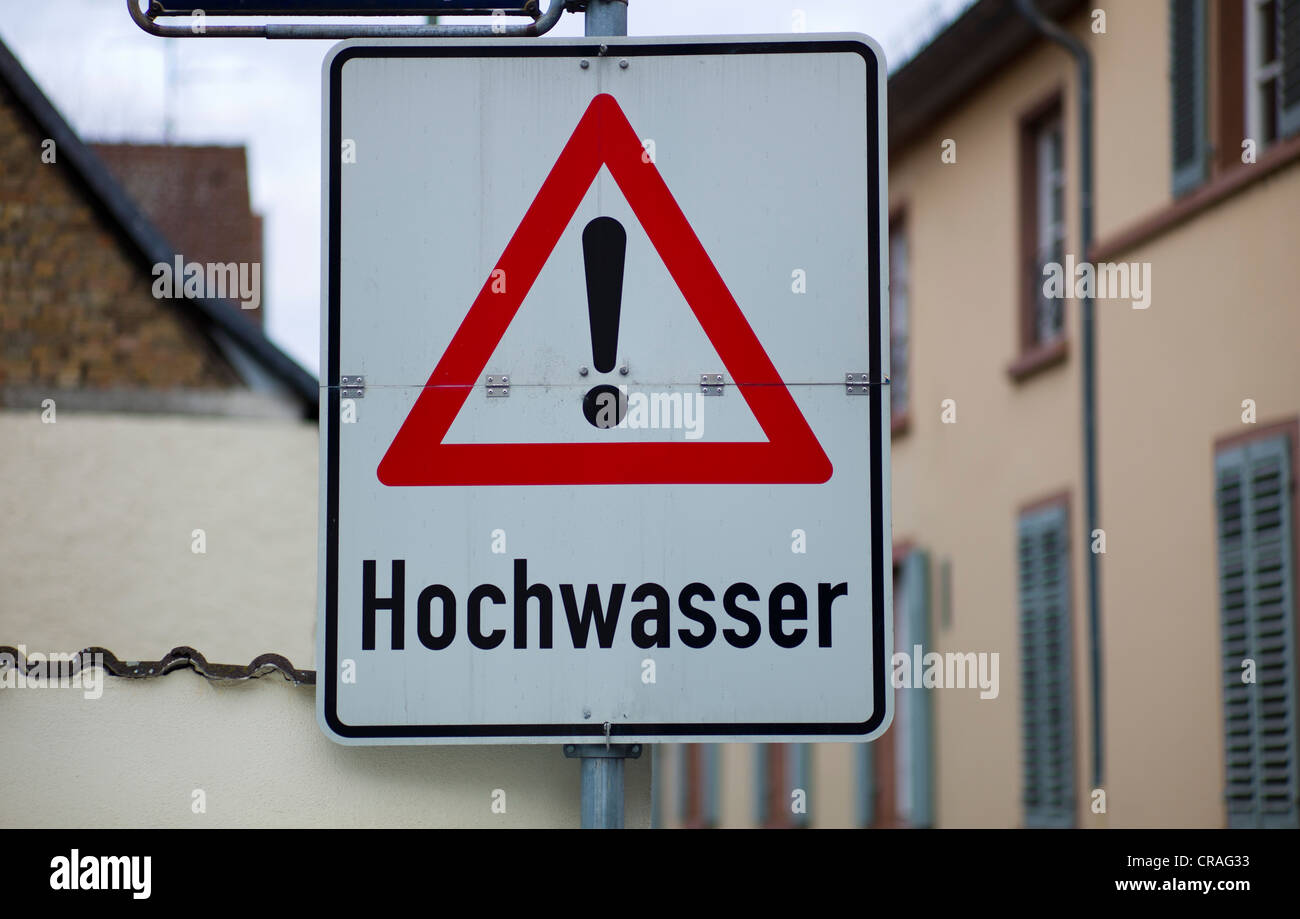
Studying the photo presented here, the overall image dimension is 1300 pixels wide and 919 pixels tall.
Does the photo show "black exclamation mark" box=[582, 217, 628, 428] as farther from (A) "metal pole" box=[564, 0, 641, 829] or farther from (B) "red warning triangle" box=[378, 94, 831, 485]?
(A) "metal pole" box=[564, 0, 641, 829]

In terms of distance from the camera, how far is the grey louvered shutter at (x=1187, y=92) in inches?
488

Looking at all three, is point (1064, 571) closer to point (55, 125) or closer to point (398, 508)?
point (55, 125)

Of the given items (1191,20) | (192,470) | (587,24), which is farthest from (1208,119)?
(587,24)

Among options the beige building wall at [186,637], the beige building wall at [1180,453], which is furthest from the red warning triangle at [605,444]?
the beige building wall at [1180,453]

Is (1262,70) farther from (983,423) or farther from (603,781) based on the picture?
(603,781)

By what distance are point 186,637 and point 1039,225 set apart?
8.15 m

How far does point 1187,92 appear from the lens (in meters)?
12.6

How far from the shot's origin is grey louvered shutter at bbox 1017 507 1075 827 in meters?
14.4

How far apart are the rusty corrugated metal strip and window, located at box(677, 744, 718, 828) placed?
19.1 m

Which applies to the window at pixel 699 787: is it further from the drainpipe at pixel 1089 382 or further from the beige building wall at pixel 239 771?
the beige building wall at pixel 239 771

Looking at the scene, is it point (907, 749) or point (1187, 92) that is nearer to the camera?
point (1187, 92)

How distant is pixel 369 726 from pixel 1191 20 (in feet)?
36.4

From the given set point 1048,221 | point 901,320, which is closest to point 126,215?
point 1048,221
